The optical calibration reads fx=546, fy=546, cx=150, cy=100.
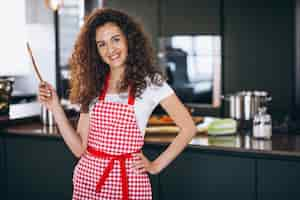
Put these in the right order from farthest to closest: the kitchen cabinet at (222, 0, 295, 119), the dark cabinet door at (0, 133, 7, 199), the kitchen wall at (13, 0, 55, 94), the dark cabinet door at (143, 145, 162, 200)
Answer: the kitchen wall at (13, 0, 55, 94), the kitchen cabinet at (222, 0, 295, 119), the dark cabinet door at (0, 133, 7, 199), the dark cabinet door at (143, 145, 162, 200)

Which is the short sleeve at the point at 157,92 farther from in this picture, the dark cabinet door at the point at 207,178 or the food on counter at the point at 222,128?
the food on counter at the point at 222,128

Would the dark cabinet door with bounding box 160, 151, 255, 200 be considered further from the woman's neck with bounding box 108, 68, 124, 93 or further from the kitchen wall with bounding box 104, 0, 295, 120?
the kitchen wall with bounding box 104, 0, 295, 120

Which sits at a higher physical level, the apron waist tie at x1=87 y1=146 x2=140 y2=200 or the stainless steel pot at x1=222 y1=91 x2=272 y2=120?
the stainless steel pot at x1=222 y1=91 x2=272 y2=120

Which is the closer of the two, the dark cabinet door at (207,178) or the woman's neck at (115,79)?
the woman's neck at (115,79)

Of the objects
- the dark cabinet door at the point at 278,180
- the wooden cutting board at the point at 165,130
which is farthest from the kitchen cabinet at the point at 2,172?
the dark cabinet door at the point at 278,180

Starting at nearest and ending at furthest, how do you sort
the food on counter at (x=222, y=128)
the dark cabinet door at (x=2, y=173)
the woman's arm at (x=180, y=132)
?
the woman's arm at (x=180, y=132)
the food on counter at (x=222, y=128)
the dark cabinet door at (x=2, y=173)

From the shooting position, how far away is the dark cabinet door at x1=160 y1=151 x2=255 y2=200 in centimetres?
233

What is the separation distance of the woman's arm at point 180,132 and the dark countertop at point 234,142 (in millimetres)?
332

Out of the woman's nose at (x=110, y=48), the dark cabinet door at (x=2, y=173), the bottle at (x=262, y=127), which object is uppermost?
the woman's nose at (x=110, y=48)

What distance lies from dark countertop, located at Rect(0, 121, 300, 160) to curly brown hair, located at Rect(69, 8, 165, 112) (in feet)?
1.50

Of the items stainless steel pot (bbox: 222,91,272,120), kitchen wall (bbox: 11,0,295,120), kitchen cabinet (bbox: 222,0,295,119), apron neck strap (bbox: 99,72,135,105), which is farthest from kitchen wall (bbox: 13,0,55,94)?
apron neck strap (bbox: 99,72,135,105)

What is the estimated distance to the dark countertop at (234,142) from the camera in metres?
2.25

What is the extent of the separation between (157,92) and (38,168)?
3.62ft

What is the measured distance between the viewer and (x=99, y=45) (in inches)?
83.0
